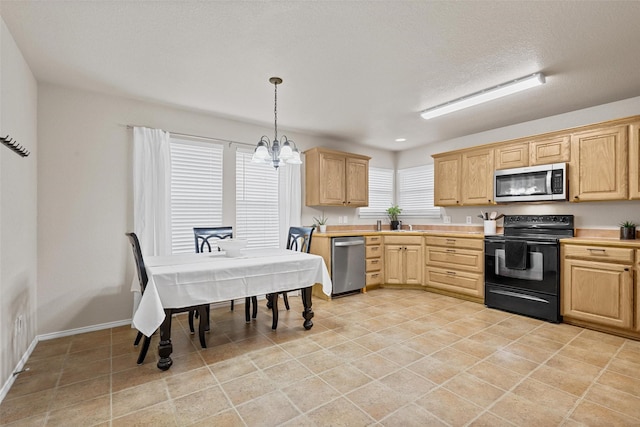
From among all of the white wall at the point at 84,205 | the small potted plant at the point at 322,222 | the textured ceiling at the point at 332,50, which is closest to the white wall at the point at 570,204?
the textured ceiling at the point at 332,50

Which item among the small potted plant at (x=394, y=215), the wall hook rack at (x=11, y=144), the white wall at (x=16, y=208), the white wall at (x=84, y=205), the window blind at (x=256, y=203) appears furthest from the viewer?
the small potted plant at (x=394, y=215)

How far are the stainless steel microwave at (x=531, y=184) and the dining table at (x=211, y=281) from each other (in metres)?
2.83

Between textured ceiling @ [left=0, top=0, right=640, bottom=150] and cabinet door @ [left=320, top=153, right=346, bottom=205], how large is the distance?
1.17 metres

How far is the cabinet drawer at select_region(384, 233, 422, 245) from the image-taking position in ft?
16.4

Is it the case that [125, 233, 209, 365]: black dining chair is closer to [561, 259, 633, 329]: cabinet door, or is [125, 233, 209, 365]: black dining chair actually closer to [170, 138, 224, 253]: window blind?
[170, 138, 224, 253]: window blind

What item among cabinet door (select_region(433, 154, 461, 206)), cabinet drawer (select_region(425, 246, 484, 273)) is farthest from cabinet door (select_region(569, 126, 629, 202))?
cabinet door (select_region(433, 154, 461, 206))

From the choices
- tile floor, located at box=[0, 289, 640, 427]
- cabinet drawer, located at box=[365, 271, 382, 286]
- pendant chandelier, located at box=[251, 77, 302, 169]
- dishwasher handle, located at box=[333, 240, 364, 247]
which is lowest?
tile floor, located at box=[0, 289, 640, 427]

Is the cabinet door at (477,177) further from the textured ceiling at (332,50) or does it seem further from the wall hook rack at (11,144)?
the wall hook rack at (11,144)

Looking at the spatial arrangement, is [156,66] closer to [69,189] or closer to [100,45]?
[100,45]

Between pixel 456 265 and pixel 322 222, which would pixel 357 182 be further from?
pixel 456 265

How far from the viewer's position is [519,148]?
413 cm

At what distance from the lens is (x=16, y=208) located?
2.43 m

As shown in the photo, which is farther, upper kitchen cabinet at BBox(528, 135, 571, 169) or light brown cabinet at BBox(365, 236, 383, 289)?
light brown cabinet at BBox(365, 236, 383, 289)

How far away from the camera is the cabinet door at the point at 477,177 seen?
446 cm
